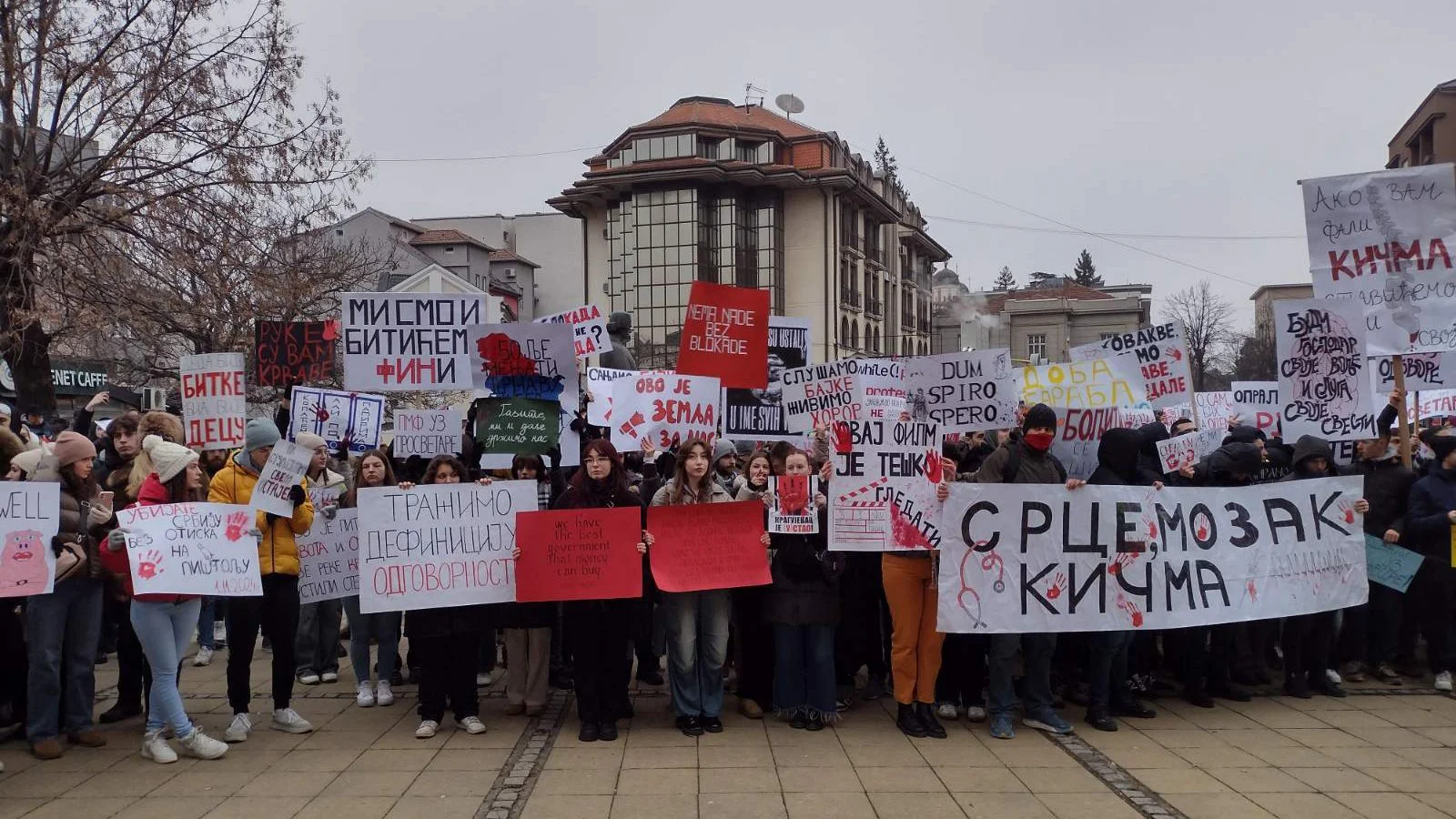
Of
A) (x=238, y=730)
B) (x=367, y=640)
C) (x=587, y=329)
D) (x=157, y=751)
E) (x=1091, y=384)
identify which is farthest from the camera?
(x=587, y=329)

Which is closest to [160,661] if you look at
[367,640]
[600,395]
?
[367,640]

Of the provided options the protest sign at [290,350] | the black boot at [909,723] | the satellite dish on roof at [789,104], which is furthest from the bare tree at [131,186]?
the satellite dish on roof at [789,104]

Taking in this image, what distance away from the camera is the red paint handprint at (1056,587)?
653 cm

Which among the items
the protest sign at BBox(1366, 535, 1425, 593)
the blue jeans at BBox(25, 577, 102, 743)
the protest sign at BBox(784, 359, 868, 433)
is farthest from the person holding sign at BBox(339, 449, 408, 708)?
→ the protest sign at BBox(1366, 535, 1425, 593)

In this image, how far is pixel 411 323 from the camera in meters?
8.57

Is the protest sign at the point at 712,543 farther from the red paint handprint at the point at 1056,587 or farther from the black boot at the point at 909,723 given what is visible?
the red paint handprint at the point at 1056,587

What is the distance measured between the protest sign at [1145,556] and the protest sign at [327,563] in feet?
14.1

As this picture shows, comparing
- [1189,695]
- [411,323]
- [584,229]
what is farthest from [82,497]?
[584,229]

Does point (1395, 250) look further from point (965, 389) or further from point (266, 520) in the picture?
point (266, 520)

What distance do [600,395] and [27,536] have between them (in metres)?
4.50

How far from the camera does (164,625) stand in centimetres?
607

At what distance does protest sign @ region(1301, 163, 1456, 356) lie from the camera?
313 inches

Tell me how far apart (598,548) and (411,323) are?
3207 mm

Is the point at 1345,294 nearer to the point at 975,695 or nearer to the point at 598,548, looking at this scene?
the point at 975,695
